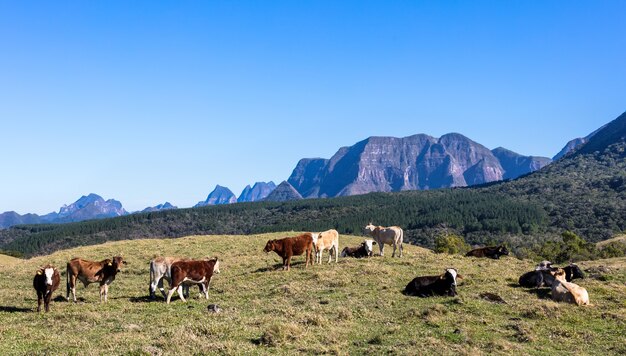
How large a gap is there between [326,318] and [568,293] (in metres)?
10.0

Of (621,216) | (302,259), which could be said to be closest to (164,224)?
(621,216)

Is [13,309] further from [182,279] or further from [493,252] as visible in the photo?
[493,252]

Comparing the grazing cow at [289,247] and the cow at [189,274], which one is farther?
the grazing cow at [289,247]

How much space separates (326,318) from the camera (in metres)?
15.5

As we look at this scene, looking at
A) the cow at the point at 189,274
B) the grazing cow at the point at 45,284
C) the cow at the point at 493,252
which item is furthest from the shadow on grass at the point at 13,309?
the cow at the point at 493,252

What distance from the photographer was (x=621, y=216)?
11525cm

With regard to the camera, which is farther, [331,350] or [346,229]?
[346,229]

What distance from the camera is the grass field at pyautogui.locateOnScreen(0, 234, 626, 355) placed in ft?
41.2

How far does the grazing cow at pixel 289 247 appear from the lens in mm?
26359

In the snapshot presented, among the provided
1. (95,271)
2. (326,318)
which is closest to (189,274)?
(95,271)

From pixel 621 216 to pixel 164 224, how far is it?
15590cm

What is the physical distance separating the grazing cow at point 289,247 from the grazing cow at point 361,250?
244 inches

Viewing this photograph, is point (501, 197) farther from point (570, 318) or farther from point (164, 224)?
point (570, 318)

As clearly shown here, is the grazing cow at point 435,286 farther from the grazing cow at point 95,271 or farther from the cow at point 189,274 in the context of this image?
the grazing cow at point 95,271
